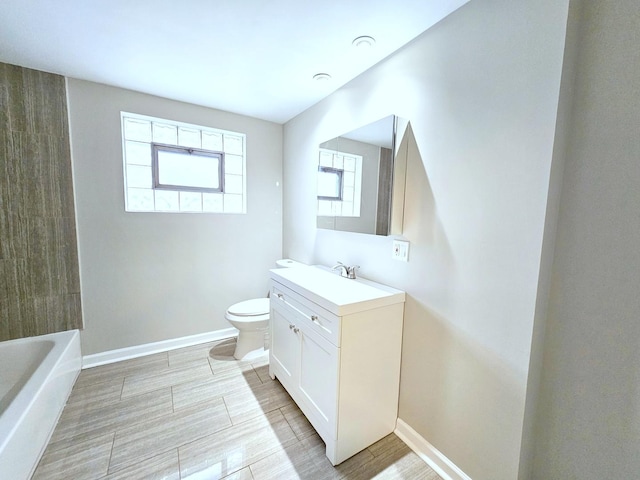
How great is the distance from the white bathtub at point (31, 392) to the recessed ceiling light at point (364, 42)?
8.39ft

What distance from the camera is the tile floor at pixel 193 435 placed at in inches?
52.5

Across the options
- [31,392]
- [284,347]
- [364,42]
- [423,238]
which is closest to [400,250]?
[423,238]

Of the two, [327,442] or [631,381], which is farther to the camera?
[327,442]

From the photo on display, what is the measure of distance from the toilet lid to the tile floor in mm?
486

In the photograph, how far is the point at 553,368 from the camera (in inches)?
41.8

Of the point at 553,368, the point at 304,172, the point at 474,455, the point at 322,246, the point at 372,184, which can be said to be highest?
the point at 304,172

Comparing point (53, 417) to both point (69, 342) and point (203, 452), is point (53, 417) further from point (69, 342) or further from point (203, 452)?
point (203, 452)

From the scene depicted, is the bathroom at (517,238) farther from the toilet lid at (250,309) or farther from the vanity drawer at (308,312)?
the toilet lid at (250,309)

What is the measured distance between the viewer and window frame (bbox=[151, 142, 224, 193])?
7.87ft

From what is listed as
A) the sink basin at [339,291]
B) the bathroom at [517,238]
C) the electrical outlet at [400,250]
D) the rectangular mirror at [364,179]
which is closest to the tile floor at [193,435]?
the bathroom at [517,238]

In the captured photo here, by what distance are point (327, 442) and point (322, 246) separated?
4.63 ft

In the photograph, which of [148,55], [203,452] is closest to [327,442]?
[203,452]

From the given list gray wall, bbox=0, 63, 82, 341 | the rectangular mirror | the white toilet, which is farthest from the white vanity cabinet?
gray wall, bbox=0, 63, 82, 341

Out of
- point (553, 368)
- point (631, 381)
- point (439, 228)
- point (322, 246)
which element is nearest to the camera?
point (631, 381)
